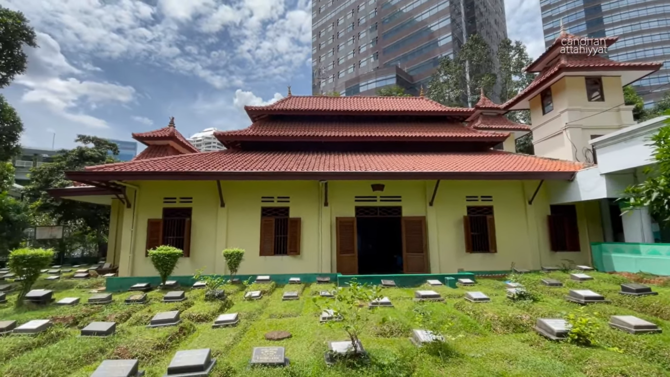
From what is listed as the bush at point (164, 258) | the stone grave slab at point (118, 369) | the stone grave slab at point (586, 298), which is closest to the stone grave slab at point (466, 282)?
the stone grave slab at point (586, 298)

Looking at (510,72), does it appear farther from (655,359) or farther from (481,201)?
(655,359)

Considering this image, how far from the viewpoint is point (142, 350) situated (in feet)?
11.5

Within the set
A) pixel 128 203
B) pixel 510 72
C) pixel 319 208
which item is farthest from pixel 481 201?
pixel 510 72

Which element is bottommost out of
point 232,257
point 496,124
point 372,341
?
point 372,341

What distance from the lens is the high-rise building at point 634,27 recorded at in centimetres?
4328

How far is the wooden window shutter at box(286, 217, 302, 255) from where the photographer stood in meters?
8.43

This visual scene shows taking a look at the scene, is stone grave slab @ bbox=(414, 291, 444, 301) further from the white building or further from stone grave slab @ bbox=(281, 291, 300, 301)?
the white building

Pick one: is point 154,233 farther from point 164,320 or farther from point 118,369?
point 118,369

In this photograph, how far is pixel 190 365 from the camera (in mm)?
2869

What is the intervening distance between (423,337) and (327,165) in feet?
18.6

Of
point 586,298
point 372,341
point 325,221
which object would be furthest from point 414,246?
point 372,341

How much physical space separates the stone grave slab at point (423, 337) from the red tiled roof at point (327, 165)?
4.60m

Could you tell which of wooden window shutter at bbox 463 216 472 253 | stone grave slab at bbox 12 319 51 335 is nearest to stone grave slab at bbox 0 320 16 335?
stone grave slab at bbox 12 319 51 335

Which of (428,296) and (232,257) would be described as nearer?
(428,296)
